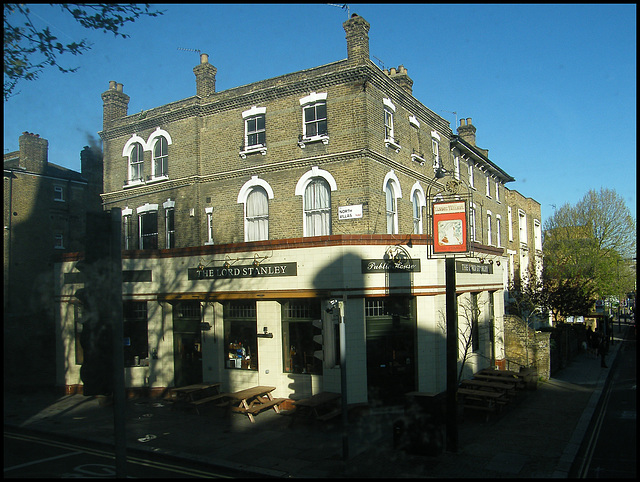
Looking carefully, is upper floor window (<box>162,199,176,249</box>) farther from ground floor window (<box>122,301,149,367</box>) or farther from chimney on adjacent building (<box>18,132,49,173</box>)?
chimney on adjacent building (<box>18,132,49,173</box>)

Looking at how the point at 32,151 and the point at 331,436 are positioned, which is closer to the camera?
the point at 331,436

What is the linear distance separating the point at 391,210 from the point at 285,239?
4927mm

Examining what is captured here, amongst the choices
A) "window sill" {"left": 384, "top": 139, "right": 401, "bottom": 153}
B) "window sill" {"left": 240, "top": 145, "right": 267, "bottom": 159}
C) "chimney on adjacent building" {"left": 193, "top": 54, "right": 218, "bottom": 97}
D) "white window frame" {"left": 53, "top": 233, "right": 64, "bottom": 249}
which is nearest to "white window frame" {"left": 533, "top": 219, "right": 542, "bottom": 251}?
"window sill" {"left": 384, "top": 139, "right": 401, "bottom": 153}

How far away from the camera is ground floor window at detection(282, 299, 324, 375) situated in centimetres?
1560

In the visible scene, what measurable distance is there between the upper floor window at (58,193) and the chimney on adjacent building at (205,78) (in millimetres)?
14059

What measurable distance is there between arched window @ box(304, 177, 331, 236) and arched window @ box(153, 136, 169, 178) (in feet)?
23.1

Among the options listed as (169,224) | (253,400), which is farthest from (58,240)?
(253,400)

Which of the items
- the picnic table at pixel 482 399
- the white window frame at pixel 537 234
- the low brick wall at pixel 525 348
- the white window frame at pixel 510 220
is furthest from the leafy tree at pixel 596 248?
the picnic table at pixel 482 399

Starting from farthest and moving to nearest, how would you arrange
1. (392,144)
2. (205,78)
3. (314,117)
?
(205,78) → (392,144) → (314,117)

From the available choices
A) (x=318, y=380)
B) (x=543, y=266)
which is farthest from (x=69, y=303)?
(x=543, y=266)

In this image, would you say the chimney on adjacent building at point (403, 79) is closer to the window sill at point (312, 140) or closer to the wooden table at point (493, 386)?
the window sill at point (312, 140)

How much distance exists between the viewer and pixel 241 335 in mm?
17031

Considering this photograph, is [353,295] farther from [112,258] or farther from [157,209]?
[157,209]

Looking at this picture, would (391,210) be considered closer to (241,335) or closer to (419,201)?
(419,201)
